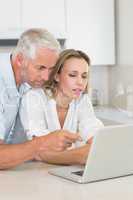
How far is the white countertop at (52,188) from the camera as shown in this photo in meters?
1.45

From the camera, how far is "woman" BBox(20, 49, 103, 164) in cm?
212

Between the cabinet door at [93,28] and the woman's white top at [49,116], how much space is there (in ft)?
4.93

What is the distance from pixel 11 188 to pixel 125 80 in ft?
8.16

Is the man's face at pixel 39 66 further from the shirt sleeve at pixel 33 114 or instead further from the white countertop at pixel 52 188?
the white countertop at pixel 52 188

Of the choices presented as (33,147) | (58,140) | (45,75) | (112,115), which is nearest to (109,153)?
(58,140)

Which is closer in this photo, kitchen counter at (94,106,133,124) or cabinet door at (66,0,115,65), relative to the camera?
kitchen counter at (94,106,133,124)

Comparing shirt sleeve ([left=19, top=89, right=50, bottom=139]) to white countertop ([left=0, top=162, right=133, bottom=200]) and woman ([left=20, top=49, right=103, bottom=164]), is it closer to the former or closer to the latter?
woman ([left=20, top=49, right=103, bottom=164])

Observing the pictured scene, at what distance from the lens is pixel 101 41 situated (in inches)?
153

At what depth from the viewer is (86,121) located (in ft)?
7.38

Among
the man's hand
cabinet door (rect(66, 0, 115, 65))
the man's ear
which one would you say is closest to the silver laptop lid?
the man's hand

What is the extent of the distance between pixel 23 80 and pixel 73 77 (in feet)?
0.84

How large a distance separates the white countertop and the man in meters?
0.09

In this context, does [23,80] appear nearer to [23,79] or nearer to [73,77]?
[23,79]

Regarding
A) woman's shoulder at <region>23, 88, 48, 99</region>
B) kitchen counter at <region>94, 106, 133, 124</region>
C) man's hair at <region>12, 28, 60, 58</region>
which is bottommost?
kitchen counter at <region>94, 106, 133, 124</region>
